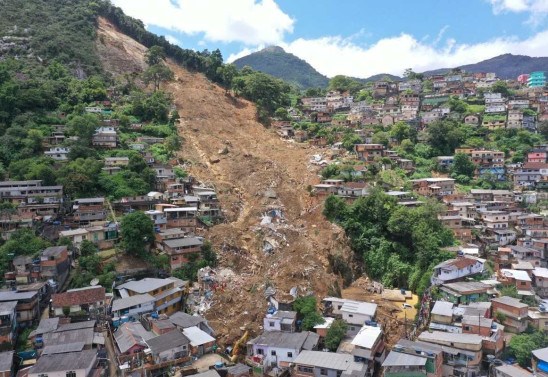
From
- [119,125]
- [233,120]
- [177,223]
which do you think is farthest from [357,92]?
[177,223]

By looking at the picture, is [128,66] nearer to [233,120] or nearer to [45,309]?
[233,120]

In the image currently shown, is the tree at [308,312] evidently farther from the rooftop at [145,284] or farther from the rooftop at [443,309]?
the rooftop at [145,284]

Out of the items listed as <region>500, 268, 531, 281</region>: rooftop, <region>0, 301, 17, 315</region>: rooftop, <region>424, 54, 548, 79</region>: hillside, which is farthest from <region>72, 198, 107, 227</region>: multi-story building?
<region>424, 54, 548, 79</region>: hillside

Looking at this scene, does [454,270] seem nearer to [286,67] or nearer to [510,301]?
[510,301]

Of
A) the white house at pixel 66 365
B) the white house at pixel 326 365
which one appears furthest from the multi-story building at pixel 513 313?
the white house at pixel 66 365

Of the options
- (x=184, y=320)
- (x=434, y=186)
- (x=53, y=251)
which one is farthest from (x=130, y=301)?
(x=434, y=186)

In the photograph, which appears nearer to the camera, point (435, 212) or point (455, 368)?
point (455, 368)
